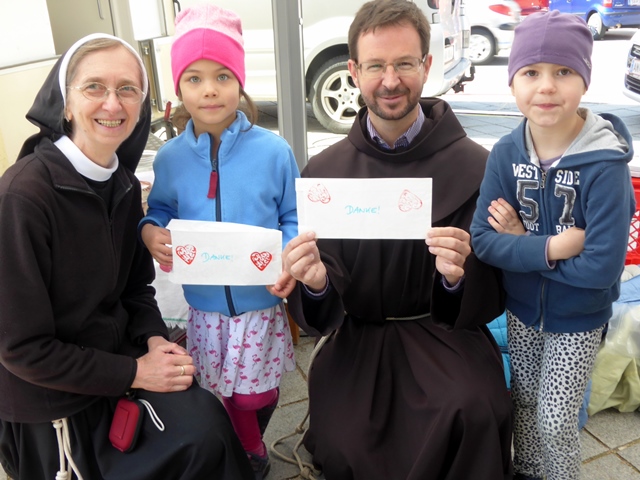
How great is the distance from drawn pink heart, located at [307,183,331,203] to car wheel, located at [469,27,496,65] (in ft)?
26.7

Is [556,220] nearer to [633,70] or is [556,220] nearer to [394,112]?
[394,112]

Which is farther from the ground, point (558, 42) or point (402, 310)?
point (558, 42)

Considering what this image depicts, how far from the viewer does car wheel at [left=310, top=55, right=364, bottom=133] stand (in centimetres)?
561

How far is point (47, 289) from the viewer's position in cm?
178

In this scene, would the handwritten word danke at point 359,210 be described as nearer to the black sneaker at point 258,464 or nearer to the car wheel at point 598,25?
the black sneaker at point 258,464

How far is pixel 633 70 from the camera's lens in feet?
21.5

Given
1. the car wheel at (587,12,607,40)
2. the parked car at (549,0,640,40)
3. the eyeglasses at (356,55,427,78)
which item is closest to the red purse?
the eyeglasses at (356,55,427,78)

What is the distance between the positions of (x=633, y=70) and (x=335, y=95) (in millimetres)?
3410

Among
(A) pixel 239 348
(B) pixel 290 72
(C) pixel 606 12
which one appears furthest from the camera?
(C) pixel 606 12

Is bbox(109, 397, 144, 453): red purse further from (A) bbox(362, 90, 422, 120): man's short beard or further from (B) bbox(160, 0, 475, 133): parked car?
(B) bbox(160, 0, 475, 133): parked car

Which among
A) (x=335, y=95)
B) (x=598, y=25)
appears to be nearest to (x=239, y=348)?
(x=335, y=95)

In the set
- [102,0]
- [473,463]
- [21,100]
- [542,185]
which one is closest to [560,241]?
[542,185]

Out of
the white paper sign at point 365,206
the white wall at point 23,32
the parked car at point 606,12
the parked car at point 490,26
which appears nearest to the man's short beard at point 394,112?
the white paper sign at point 365,206

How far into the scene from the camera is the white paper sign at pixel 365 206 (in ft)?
6.02
